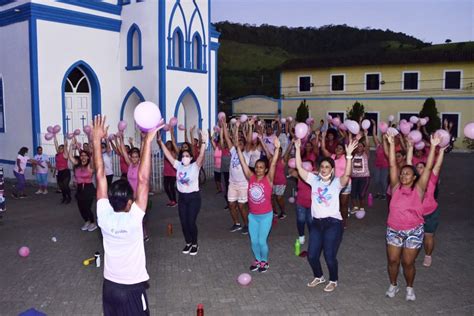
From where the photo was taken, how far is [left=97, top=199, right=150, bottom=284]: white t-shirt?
3252 millimetres

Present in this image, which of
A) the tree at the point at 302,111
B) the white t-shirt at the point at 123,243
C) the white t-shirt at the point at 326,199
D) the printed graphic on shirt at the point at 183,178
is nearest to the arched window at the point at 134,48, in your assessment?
the printed graphic on shirt at the point at 183,178

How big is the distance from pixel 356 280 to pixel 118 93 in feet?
43.8

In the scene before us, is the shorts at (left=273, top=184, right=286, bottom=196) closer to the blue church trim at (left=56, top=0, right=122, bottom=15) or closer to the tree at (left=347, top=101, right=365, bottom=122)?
the blue church trim at (left=56, top=0, right=122, bottom=15)

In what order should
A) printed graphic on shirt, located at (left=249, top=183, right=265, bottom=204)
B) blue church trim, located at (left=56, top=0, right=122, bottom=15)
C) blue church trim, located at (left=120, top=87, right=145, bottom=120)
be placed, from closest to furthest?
printed graphic on shirt, located at (left=249, top=183, right=265, bottom=204), blue church trim, located at (left=56, top=0, right=122, bottom=15), blue church trim, located at (left=120, top=87, right=145, bottom=120)

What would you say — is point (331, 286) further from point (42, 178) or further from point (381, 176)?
point (42, 178)

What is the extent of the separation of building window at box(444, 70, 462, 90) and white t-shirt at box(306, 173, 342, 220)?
26.7 metres

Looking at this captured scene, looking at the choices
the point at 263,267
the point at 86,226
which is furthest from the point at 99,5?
the point at 263,267

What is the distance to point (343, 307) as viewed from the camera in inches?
199

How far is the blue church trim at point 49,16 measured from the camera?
547 inches

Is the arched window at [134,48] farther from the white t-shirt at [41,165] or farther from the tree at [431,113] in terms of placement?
the tree at [431,113]

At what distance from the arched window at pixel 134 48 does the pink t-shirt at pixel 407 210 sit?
1324 centimetres

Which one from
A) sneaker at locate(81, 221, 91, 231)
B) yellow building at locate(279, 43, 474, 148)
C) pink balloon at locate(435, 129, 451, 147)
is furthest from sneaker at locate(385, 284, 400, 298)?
yellow building at locate(279, 43, 474, 148)

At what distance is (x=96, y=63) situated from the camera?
16.2 m

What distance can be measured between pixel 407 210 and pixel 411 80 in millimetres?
27258
